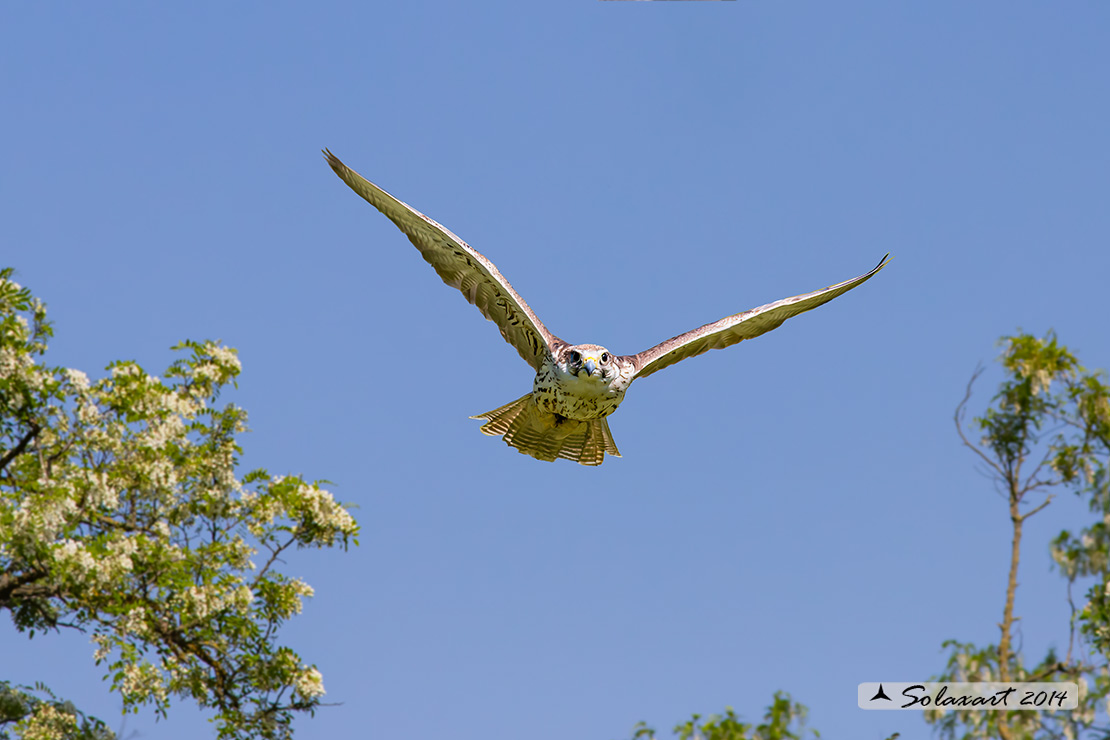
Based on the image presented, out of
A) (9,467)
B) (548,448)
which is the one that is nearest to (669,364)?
(548,448)

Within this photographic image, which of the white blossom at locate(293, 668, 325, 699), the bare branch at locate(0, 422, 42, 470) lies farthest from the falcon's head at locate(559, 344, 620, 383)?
the bare branch at locate(0, 422, 42, 470)

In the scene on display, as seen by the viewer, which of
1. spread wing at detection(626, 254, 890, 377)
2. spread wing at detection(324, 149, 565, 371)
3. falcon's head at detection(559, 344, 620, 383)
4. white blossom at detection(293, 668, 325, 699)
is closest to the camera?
falcon's head at detection(559, 344, 620, 383)

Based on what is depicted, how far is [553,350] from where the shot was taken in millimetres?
9930

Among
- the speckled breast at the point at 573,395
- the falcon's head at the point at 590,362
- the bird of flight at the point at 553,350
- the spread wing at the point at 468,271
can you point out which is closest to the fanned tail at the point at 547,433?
the bird of flight at the point at 553,350

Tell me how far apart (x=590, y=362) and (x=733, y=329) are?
172 cm

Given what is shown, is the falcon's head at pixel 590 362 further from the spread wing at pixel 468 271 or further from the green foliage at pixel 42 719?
the green foliage at pixel 42 719

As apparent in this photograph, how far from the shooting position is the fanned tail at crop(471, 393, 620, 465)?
34.2ft

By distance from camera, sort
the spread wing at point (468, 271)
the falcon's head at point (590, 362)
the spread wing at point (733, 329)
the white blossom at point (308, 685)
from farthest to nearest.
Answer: the white blossom at point (308, 685)
the spread wing at point (733, 329)
the spread wing at point (468, 271)
the falcon's head at point (590, 362)

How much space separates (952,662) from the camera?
12.8 meters

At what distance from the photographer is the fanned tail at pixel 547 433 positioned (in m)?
10.4

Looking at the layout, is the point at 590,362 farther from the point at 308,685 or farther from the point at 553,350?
the point at 308,685

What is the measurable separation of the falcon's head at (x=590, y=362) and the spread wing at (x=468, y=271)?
0.33 meters

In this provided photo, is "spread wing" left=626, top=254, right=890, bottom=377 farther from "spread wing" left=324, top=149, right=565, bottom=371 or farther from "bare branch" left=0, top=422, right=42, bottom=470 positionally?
"bare branch" left=0, top=422, right=42, bottom=470

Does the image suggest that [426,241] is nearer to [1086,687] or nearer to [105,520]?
[105,520]
